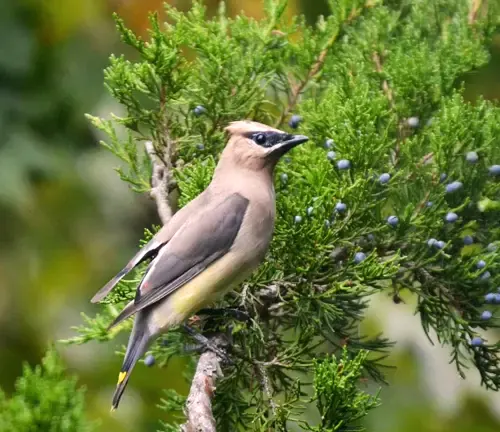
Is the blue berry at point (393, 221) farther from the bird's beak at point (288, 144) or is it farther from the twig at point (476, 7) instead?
the twig at point (476, 7)

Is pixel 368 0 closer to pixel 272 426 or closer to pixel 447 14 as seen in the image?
pixel 447 14

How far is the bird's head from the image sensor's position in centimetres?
231

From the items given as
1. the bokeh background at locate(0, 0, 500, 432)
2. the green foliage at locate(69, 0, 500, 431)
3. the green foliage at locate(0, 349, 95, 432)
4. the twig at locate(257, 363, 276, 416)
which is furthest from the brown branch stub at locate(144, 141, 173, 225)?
the bokeh background at locate(0, 0, 500, 432)

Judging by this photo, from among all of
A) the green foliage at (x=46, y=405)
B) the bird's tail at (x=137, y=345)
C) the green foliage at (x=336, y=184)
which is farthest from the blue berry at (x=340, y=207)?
the green foliage at (x=46, y=405)

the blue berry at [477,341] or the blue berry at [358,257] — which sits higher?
the blue berry at [358,257]

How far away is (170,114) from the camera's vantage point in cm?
232

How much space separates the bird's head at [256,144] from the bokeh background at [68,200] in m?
1.21

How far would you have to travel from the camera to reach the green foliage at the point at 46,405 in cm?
141

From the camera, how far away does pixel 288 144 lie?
7.47ft

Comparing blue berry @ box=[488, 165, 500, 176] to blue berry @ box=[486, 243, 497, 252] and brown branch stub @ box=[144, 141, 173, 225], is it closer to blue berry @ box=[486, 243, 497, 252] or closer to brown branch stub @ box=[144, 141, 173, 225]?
blue berry @ box=[486, 243, 497, 252]

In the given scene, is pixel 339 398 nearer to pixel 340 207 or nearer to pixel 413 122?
pixel 340 207

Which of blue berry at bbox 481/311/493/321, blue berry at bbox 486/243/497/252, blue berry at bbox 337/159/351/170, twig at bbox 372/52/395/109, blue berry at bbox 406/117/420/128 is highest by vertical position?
twig at bbox 372/52/395/109

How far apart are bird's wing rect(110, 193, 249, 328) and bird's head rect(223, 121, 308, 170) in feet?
0.34

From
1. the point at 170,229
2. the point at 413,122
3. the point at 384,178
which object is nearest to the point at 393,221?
the point at 384,178
